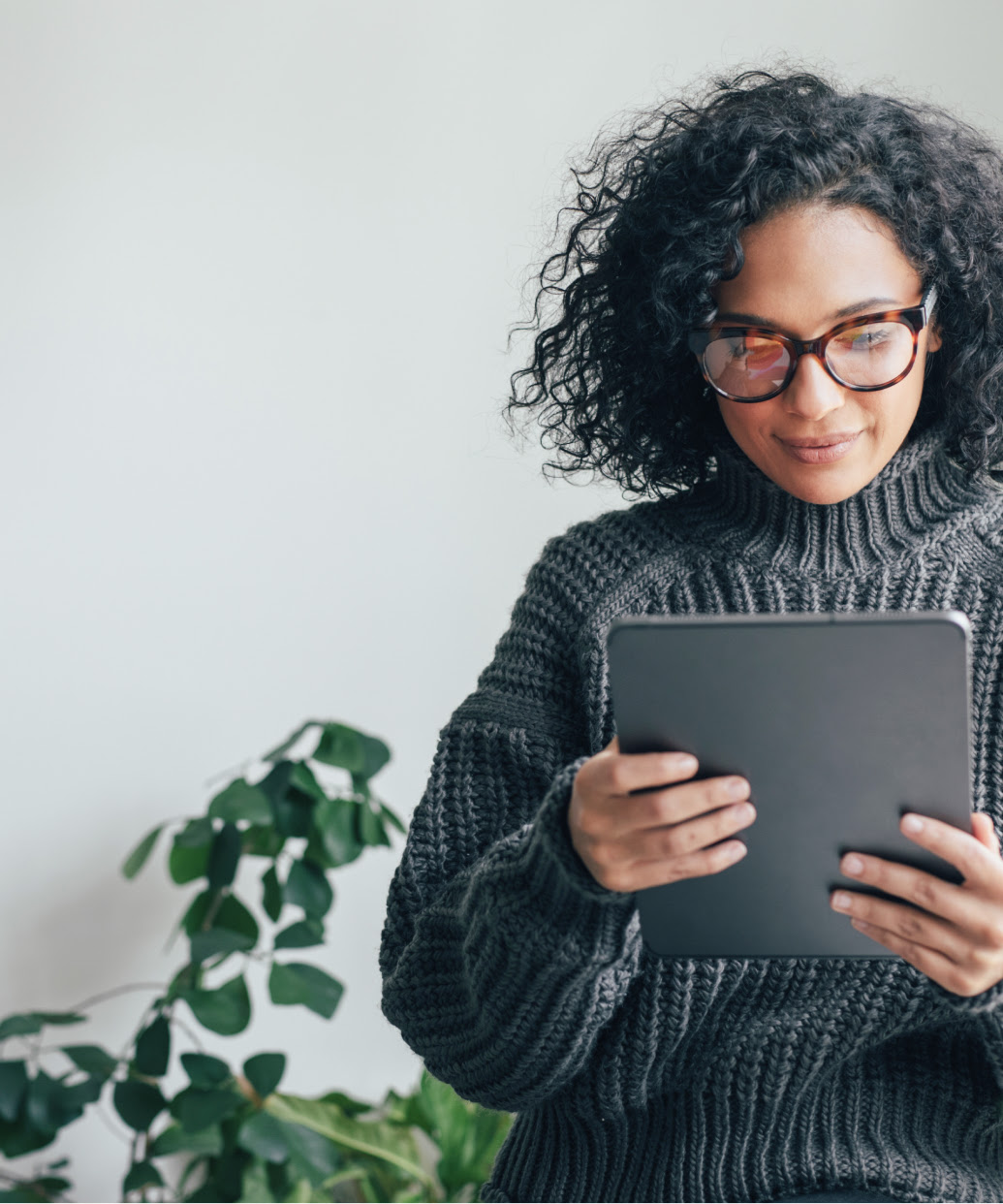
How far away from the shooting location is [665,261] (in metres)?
0.94

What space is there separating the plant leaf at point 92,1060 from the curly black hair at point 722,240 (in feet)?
3.41

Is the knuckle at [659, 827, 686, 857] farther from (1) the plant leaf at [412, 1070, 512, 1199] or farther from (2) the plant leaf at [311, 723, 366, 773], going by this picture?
(1) the plant leaf at [412, 1070, 512, 1199]

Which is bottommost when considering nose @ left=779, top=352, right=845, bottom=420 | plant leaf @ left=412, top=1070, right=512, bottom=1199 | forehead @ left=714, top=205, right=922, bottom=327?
plant leaf @ left=412, top=1070, right=512, bottom=1199

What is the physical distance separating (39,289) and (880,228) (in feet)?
3.94

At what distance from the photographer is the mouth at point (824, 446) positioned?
2.93ft

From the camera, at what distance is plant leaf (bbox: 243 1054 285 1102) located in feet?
5.13

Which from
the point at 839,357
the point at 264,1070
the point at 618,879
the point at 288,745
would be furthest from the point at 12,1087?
the point at 839,357

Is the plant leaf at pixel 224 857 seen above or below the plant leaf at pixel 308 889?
above

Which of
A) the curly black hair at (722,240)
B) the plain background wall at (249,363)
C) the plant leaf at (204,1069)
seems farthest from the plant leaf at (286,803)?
the curly black hair at (722,240)

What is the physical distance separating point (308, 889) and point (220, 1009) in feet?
0.60

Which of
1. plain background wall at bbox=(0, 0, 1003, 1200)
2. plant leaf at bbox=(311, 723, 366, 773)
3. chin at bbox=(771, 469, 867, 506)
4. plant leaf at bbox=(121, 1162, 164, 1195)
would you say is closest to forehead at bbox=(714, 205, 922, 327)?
chin at bbox=(771, 469, 867, 506)

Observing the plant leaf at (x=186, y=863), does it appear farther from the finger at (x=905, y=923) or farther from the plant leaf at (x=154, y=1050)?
the finger at (x=905, y=923)

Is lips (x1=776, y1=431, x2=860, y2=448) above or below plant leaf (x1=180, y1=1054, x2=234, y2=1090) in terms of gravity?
above

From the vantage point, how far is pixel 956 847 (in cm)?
68
